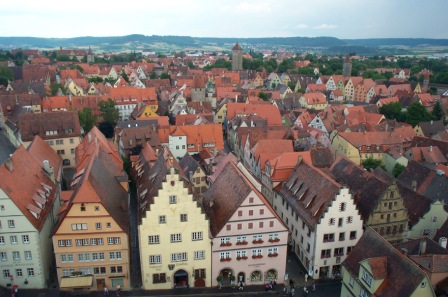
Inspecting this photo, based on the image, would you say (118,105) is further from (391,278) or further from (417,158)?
(391,278)

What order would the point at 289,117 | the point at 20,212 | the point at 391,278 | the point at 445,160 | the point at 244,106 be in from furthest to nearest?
the point at 289,117
the point at 244,106
the point at 445,160
the point at 20,212
the point at 391,278

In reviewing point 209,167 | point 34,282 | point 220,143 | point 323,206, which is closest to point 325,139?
Result: point 220,143

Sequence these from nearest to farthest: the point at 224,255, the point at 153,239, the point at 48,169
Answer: the point at 153,239
the point at 224,255
the point at 48,169

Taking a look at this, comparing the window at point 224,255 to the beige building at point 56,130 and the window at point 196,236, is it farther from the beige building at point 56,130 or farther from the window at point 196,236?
the beige building at point 56,130

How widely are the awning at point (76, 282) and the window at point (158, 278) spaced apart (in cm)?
676

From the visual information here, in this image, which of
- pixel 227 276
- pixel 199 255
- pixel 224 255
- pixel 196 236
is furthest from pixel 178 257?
pixel 227 276

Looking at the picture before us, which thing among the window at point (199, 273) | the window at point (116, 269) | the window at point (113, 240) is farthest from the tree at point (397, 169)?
the window at point (113, 240)

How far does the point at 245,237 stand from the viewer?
44.3 metres

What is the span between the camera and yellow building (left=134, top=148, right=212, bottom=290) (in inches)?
1619

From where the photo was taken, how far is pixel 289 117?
119 m

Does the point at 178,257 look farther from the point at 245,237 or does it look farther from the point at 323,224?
the point at 323,224

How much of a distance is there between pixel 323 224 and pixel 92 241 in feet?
85.0

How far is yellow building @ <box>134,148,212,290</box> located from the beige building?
42468 millimetres

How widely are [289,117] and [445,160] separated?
4851 centimetres
